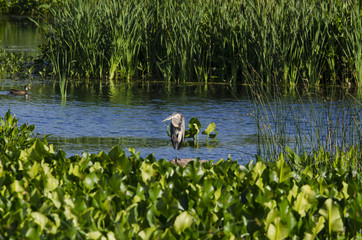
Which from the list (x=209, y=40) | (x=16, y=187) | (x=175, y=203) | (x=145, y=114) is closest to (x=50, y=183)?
(x=16, y=187)

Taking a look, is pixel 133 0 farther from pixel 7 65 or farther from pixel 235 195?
pixel 235 195

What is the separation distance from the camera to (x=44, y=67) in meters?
13.8

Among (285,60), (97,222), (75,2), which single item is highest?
(75,2)

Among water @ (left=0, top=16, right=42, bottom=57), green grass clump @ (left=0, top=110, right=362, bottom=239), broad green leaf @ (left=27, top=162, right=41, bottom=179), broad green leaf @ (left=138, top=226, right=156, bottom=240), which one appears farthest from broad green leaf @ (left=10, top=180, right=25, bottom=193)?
water @ (left=0, top=16, right=42, bottom=57)

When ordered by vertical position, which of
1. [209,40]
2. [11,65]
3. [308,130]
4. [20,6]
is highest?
[20,6]

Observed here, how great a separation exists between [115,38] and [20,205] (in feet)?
29.8

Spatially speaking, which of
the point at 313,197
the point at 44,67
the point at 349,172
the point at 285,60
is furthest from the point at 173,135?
the point at 44,67

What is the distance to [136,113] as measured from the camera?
9.62 metres

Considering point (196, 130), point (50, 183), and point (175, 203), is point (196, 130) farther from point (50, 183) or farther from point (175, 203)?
point (175, 203)

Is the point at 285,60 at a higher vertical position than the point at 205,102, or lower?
higher

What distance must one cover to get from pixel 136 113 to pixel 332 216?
6556mm

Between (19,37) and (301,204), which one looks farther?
(19,37)

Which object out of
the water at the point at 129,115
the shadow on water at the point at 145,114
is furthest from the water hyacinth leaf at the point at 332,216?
the water at the point at 129,115

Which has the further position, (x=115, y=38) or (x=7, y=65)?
(x=7, y=65)
